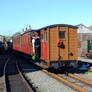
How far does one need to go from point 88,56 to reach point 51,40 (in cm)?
1216

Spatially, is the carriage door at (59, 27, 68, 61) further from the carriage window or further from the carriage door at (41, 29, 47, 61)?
the carriage door at (41, 29, 47, 61)

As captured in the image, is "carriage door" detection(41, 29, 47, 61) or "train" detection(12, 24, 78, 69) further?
"carriage door" detection(41, 29, 47, 61)

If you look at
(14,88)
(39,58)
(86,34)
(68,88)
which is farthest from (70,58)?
(86,34)

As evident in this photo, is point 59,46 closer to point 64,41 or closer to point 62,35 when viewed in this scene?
point 64,41

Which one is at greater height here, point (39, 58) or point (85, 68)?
point (39, 58)

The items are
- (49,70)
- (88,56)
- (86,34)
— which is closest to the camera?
(49,70)

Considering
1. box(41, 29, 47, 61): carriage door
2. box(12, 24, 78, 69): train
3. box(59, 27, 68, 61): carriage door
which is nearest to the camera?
box(12, 24, 78, 69): train

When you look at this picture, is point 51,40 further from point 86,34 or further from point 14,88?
point 86,34

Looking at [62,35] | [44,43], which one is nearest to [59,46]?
[62,35]

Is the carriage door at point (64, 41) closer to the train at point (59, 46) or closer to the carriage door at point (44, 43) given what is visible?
the train at point (59, 46)

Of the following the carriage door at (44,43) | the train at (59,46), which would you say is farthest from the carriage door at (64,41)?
the carriage door at (44,43)

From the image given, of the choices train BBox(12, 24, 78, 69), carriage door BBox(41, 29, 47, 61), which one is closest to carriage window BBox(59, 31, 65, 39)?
train BBox(12, 24, 78, 69)

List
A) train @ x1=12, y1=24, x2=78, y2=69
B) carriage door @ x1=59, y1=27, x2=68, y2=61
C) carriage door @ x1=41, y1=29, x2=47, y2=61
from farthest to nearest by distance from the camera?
carriage door @ x1=41, y1=29, x2=47, y2=61 < carriage door @ x1=59, y1=27, x2=68, y2=61 < train @ x1=12, y1=24, x2=78, y2=69

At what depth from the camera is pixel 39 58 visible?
12.1m
